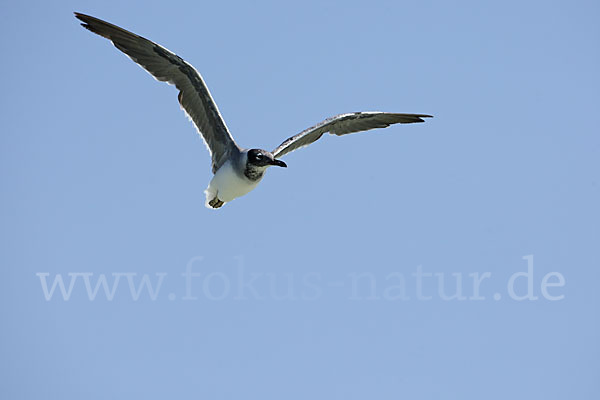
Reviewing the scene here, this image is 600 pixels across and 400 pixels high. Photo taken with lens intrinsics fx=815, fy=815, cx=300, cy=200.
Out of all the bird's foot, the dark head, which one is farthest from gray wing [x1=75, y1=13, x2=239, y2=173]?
the dark head

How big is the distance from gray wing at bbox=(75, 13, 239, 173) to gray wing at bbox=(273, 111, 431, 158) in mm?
981

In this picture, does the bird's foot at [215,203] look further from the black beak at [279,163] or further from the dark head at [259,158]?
the black beak at [279,163]

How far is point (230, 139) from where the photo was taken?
12711mm

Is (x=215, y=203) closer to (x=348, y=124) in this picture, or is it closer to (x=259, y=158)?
(x=259, y=158)

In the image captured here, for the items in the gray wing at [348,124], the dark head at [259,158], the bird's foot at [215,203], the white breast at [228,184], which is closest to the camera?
the dark head at [259,158]

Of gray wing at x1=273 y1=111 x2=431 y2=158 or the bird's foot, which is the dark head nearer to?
gray wing at x1=273 y1=111 x2=431 y2=158

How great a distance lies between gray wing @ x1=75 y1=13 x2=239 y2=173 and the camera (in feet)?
39.1

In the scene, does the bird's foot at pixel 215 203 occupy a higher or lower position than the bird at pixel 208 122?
lower

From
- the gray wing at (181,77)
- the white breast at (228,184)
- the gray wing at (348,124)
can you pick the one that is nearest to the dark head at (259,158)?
the white breast at (228,184)

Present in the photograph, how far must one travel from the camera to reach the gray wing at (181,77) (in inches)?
470

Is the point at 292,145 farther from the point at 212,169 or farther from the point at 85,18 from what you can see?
the point at 85,18

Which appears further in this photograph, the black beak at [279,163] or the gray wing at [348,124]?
the gray wing at [348,124]

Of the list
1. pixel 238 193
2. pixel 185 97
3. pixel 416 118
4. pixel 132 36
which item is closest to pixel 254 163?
pixel 238 193

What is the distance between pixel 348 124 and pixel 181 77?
10.9 feet
